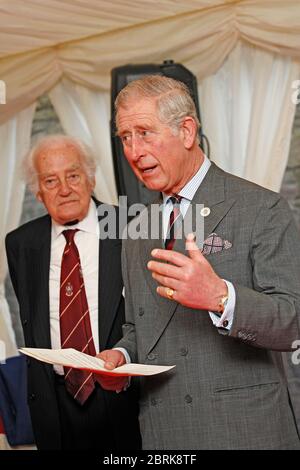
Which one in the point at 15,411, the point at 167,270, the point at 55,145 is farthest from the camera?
the point at 15,411

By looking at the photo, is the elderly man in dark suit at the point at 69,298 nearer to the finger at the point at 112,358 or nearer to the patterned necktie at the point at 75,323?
the patterned necktie at the point at 75,323

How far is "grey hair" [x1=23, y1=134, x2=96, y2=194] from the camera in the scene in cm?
307

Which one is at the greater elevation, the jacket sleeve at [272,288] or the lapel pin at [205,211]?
the lapel pin at [205,211]

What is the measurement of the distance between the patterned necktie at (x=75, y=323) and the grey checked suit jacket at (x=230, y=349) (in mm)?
677

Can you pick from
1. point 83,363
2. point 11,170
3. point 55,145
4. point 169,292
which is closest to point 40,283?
point 55,145

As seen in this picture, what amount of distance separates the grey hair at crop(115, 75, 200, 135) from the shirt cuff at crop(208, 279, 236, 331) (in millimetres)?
496

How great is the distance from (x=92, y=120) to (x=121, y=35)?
0.52 metres

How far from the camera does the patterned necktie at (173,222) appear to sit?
2.16 metres

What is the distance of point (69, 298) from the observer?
287 centimetres

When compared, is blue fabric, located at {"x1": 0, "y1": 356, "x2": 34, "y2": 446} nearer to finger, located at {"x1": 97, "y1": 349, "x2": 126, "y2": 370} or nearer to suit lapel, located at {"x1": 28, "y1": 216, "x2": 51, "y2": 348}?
suit lapel, located at {"x1": 28, "y1": 216, "x2": 51, "y2": 348}

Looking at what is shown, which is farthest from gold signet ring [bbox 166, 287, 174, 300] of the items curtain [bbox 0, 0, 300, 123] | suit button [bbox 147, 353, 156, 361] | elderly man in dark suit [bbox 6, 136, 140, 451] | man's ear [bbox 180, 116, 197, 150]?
curtain [bbox 0, 0, 300, 123]

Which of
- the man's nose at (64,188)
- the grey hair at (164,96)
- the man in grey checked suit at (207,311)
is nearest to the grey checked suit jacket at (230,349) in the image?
the man in grey checked suit at (207,311)

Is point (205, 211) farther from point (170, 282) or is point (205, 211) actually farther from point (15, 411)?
point (15, 411)
